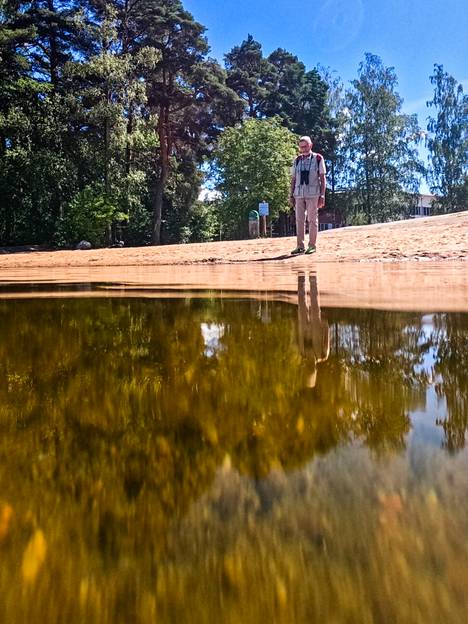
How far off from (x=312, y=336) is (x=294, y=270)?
14.8 ft

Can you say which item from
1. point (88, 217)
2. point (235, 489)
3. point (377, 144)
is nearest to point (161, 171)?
point (88, 217)

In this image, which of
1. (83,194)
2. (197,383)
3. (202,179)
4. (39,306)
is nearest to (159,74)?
(202,179)

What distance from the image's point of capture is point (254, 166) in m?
31.0

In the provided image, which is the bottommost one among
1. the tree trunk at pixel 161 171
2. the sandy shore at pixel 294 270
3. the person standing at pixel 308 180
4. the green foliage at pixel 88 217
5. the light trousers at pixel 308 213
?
the sandy shore at pixel 294 270

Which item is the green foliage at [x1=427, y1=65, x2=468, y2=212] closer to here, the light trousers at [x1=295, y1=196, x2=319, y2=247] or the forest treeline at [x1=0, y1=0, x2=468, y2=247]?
the forest treeline at [x1=0, y1=0, x2=468, y2=247]

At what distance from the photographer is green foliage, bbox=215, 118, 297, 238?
30.8m

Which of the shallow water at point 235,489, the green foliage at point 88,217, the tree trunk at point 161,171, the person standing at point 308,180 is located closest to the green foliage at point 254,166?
the tree trunk at point 161,171

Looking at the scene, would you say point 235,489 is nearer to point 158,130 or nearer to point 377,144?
point 158,130

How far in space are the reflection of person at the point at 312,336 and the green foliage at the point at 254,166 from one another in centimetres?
2867

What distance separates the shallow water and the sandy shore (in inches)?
64.8

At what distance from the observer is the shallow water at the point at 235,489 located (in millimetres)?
575

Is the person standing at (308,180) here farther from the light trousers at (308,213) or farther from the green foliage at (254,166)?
the green foliage at (254,166)

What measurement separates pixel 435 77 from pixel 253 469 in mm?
55005

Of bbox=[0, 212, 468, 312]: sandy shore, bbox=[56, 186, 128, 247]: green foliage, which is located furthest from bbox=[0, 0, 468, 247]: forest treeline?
bbox=[0, 212, 468, 312]: sandy shore
